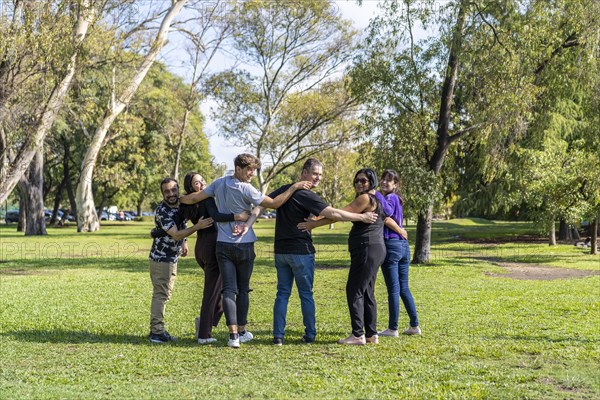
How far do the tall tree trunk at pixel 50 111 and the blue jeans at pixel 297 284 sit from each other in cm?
1252

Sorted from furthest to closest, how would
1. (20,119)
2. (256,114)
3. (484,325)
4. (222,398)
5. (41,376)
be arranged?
(256,114)
(20,119)
(484,325)
(41,376)
(222,398)

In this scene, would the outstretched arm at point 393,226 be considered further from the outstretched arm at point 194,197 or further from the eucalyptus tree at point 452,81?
the eucalyptus tree at point 452,81

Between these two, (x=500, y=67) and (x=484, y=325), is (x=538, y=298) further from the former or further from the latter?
(x=500, y=67)

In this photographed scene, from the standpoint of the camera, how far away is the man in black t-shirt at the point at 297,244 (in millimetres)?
7812

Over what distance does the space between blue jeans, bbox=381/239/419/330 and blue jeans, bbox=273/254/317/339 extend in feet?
3.36

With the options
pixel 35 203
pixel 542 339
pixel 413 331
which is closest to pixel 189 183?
pixel 413 331

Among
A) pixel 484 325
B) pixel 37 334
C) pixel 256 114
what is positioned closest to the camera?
pixel 37 334

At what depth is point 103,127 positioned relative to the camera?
35.6m

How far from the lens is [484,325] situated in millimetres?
9500

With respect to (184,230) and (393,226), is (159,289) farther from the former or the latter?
(393,226)

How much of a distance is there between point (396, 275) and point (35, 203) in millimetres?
38060

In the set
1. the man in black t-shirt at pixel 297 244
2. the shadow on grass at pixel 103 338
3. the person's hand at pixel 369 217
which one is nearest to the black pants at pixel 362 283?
the person's hand at pixel 369 217

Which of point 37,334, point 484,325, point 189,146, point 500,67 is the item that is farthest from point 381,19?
point 189,146

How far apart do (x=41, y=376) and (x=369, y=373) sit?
2.98 metres
